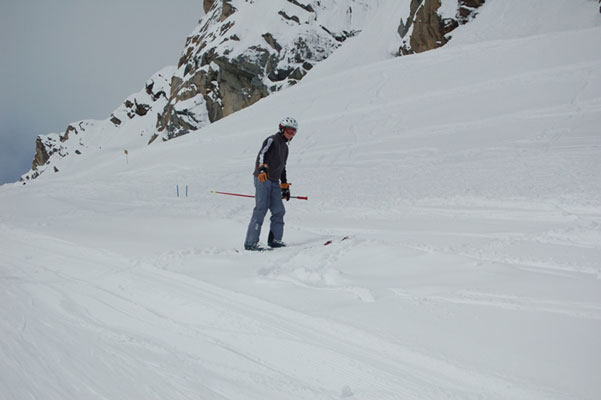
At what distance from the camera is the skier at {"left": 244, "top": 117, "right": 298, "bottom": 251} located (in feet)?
15.9

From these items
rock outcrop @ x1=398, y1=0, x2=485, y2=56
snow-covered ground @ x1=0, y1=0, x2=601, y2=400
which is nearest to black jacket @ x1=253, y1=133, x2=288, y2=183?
snow-covered ground @ x1=0, y1=0, x2=601, y2=400

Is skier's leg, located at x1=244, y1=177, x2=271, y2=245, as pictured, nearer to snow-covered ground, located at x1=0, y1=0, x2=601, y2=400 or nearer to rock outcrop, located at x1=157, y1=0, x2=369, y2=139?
snow-covered ground, located at x1=0, y1=0, x2=601, y2=400

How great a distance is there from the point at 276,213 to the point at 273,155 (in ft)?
2.58

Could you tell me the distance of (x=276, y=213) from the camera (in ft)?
16.8

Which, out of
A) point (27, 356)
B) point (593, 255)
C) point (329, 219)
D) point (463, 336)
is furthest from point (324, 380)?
point (329, 219)

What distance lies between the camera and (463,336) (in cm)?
227

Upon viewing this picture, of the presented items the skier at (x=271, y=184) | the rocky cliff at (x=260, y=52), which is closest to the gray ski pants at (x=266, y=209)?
the skier at (x=271, y=184)

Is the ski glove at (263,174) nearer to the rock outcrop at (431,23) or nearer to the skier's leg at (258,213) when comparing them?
the skier's leg at (258,213)

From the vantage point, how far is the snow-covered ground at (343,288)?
2057 mm

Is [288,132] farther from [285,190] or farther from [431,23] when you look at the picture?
[431,23]

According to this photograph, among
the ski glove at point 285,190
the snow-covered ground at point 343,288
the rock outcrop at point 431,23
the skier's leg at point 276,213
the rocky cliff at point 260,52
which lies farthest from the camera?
the rocky cliff at point 260,52

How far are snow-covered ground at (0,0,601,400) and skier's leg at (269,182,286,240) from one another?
1.07 ft

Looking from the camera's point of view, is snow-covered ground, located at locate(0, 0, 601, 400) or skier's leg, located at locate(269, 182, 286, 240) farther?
skier's leg, located at locate(269, 182, 286, 240)

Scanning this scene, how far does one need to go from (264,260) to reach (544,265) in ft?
8.77
